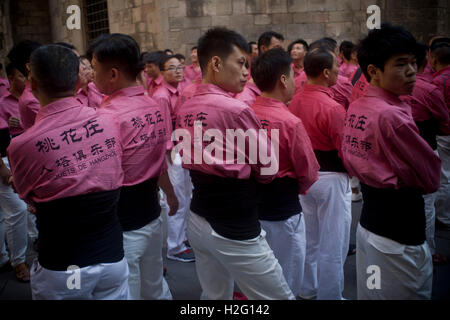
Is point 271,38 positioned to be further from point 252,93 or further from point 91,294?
point 91,294

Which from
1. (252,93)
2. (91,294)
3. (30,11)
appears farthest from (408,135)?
(30,11)

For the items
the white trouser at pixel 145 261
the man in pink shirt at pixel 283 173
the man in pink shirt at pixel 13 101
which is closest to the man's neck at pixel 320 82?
the man in pink shirt at pixel 283 173

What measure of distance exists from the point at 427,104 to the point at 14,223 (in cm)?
437

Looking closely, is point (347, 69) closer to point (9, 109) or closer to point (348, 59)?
point (348, 59)

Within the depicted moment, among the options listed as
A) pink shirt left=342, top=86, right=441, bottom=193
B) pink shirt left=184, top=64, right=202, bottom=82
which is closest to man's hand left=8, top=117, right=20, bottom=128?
pink shirt left=342, top=86, right=441, bottom=193

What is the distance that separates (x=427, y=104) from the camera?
373cm

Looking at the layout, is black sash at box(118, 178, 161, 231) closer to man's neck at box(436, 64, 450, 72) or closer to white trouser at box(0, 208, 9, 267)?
white trouser at box(0, 208, 9, 267)

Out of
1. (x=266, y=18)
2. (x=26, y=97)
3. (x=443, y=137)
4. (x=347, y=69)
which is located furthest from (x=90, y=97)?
(x=266, y=18)

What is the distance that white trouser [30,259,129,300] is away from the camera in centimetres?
188

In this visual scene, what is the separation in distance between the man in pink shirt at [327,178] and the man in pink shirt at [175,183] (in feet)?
5.18

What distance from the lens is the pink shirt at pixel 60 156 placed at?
181 centimetres

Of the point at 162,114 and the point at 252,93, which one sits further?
the point at 252,93

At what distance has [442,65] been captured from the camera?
15.5 feet

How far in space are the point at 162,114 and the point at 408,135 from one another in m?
1.63
